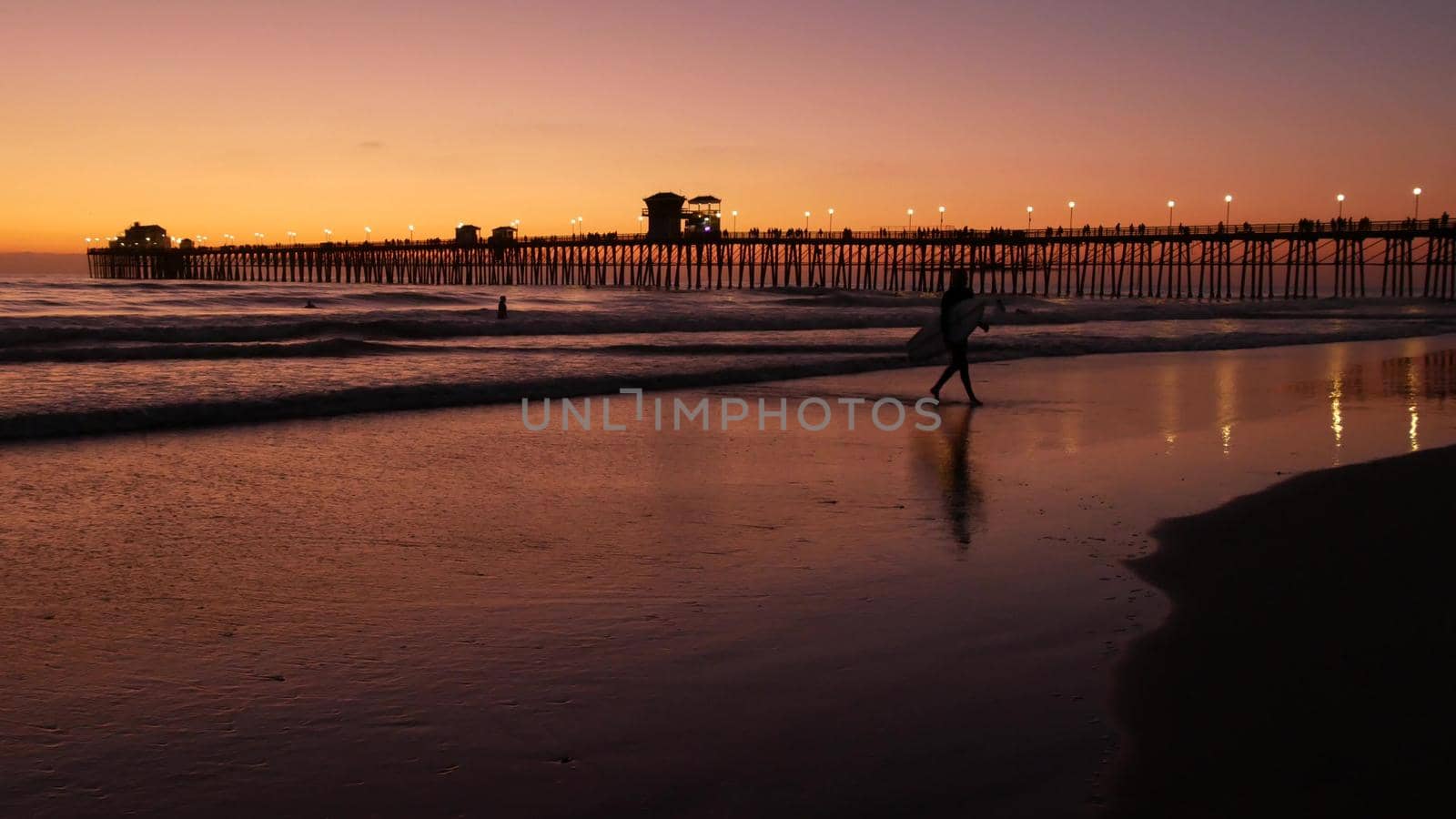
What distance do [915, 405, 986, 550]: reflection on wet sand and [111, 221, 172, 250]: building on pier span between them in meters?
122

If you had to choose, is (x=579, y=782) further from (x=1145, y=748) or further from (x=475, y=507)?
(x=475, y=507)

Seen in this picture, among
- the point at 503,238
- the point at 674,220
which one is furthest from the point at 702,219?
the point at 503,238

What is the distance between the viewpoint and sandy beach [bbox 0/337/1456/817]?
2920mm

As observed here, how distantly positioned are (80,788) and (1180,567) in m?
4.11

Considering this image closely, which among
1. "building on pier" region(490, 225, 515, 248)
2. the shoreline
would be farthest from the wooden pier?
the shoreline

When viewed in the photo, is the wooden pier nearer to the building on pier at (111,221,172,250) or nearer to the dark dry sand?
the building on pier at (111,221,172,250)

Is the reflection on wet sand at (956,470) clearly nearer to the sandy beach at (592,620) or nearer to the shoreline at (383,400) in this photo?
the sandy beach at (592,620)

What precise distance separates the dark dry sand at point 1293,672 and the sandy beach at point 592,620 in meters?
0.09

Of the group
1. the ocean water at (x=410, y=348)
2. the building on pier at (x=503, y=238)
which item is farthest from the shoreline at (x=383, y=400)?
the building on pier at (x=503, y=238)

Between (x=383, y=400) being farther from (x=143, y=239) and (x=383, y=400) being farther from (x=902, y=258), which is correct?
(x=143, y=239)

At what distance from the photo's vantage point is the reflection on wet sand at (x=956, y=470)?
20.1 ft

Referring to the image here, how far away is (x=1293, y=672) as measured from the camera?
143 inches

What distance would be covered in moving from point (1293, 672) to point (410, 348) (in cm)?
1890

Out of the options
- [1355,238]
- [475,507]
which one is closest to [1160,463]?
[475,507]
